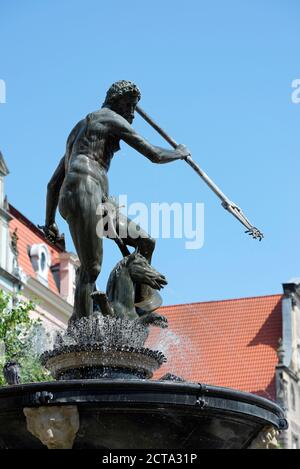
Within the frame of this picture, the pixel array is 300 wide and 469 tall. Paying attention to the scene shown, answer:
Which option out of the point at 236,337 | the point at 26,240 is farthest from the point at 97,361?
the point at 236,337

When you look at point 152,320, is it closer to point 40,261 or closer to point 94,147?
point 94,147

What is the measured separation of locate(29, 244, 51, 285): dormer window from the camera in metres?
37.8

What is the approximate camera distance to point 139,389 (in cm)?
820

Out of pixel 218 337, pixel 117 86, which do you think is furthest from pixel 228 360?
pixel 117 86

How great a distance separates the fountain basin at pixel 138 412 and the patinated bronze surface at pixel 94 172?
4.75 ft

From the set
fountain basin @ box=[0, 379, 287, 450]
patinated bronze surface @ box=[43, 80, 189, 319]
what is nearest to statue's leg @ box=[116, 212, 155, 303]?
patinated bronze surface @ box=[43, 80, 189, 319]

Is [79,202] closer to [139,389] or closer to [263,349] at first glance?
[139,389]

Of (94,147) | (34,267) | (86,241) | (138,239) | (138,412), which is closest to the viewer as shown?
(138,412)

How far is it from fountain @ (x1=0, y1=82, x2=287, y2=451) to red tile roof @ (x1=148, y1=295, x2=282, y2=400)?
33.0 metres

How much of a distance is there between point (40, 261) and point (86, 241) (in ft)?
93.8

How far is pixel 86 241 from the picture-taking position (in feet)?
32.1

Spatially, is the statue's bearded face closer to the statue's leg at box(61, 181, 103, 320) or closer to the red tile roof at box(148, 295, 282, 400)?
the statue's leg at box(61, 181, 103, 320)
